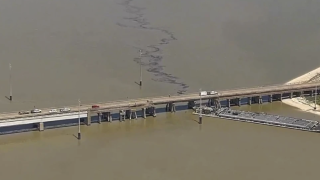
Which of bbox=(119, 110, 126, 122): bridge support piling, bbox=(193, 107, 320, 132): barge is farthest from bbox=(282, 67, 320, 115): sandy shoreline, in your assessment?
bbox=(119, 110, 126, 122): bridge support piling

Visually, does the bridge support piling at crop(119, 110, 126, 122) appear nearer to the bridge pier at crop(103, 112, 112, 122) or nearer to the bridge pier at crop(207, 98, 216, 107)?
the bridge pier at crop(103, 112, 112, 122)

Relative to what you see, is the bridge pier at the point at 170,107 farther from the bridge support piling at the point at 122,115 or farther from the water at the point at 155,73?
the bridge support piling at the point at 122,115

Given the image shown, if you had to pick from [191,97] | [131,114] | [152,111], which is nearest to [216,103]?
[191,97]

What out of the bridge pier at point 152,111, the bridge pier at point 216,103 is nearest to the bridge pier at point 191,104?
the bridge pier at point 216,103

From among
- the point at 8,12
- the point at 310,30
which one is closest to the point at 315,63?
the point at 310,30

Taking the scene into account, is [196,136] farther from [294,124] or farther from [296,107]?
[296,107]

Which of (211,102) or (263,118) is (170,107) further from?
(263,118)
